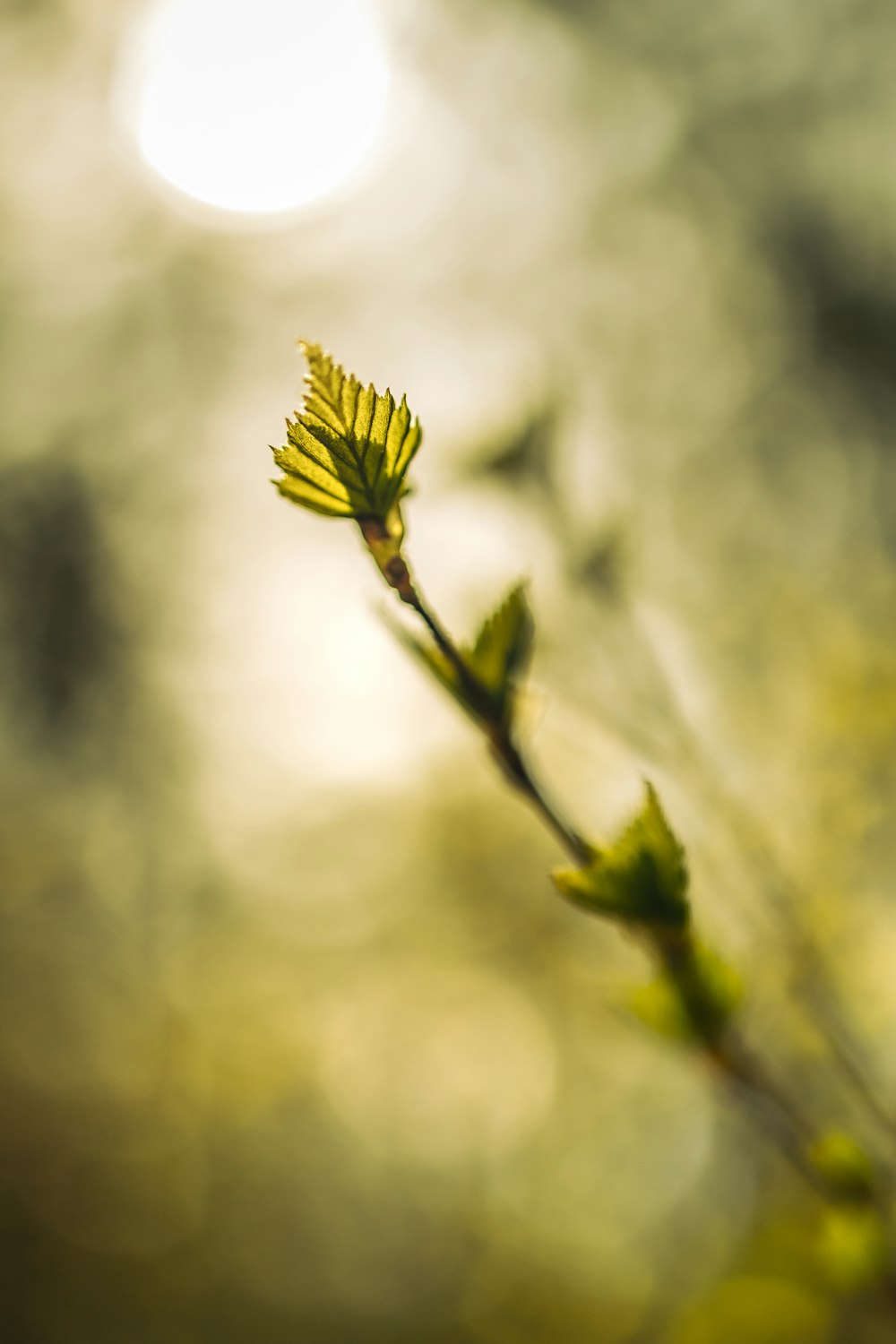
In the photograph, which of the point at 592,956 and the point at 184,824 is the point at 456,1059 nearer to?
the point at 592,956

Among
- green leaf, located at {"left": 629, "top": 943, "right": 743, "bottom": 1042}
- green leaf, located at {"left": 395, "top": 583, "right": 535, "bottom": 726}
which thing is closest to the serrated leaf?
green leaf, located at {"left": 395, "top": 583, "right": 535, "bottom": 726}

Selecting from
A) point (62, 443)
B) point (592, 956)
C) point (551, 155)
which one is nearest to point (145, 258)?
point (62, 443)

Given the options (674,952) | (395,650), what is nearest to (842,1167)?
(674,952)

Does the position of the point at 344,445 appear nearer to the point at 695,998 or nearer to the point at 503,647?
the point at 503,647

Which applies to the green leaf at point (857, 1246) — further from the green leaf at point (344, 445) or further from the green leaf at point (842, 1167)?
the green leaf at point (344, 445)

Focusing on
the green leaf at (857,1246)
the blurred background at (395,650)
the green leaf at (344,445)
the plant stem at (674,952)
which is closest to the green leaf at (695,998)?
the plant stem at (674,952)

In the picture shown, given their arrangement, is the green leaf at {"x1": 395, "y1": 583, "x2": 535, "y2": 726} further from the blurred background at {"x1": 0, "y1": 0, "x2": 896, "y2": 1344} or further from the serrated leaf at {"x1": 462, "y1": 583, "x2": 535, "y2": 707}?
the blurred background at {"x1": 0, "y1": 0, "x2": 896, "y2": 1344}
